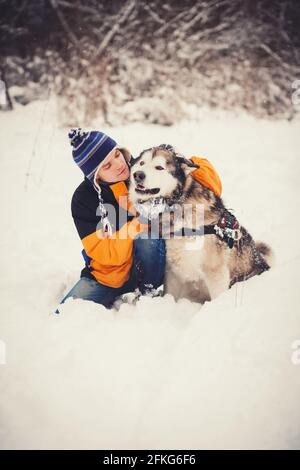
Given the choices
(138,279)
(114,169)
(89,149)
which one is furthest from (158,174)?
(138,279)

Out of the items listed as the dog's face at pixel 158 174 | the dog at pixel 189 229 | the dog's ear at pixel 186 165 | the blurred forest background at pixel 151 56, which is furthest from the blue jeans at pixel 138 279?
the blurred forest background at pixel 151 56

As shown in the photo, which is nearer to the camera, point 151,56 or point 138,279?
point 138,279

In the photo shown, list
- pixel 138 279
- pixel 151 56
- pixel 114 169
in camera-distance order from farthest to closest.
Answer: pixel 151 56, pixel 138 279, pixel 114 169

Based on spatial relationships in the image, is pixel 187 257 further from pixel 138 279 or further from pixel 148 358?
pixel 148 358

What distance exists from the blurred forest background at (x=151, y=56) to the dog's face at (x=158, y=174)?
1272 mm

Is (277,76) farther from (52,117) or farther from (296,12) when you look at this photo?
(52,117)

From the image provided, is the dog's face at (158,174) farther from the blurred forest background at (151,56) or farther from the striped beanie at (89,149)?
the blurred forest background at (151,56)

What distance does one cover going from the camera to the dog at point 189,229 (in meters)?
1.45

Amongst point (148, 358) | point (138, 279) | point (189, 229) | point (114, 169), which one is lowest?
point (148, 358)

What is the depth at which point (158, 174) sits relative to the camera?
1.43 meters

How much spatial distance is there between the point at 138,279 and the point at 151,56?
6.54 feet

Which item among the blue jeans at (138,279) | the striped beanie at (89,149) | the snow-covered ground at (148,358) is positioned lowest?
the snow-covered ground at (148,358)

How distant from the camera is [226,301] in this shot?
1505mm

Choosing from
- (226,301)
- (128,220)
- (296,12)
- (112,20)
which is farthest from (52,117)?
(296,12)
